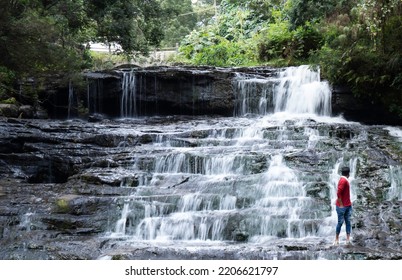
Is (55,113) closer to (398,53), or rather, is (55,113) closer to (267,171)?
(267,171)

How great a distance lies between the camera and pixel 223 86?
19.8 m

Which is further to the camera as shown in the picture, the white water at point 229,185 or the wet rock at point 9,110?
the wet rock at point 9,110

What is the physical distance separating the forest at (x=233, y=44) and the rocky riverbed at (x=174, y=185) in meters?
2.31

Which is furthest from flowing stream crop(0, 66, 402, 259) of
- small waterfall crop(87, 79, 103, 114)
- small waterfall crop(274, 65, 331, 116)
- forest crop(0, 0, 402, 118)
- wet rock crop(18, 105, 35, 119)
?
small waterfall crop(87, 79, 103, 114)

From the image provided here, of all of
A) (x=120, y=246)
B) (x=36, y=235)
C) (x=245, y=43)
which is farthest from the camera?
(x=245, y=43)

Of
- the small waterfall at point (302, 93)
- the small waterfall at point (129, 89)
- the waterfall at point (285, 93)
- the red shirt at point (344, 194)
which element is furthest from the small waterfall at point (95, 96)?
the red shirt at point (344, 194)

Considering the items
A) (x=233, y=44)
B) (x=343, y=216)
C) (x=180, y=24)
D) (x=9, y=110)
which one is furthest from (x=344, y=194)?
(x=180, y=24)

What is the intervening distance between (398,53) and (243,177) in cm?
763

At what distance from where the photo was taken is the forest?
11.9m

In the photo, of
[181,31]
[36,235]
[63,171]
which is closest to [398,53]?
[63,171]

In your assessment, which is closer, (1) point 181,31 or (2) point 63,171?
(2) point 63,171

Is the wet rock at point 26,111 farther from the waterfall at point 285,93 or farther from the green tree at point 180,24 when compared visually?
the green tree at point 180,24

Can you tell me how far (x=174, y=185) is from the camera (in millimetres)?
11773

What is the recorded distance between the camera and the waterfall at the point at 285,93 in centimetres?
1823
